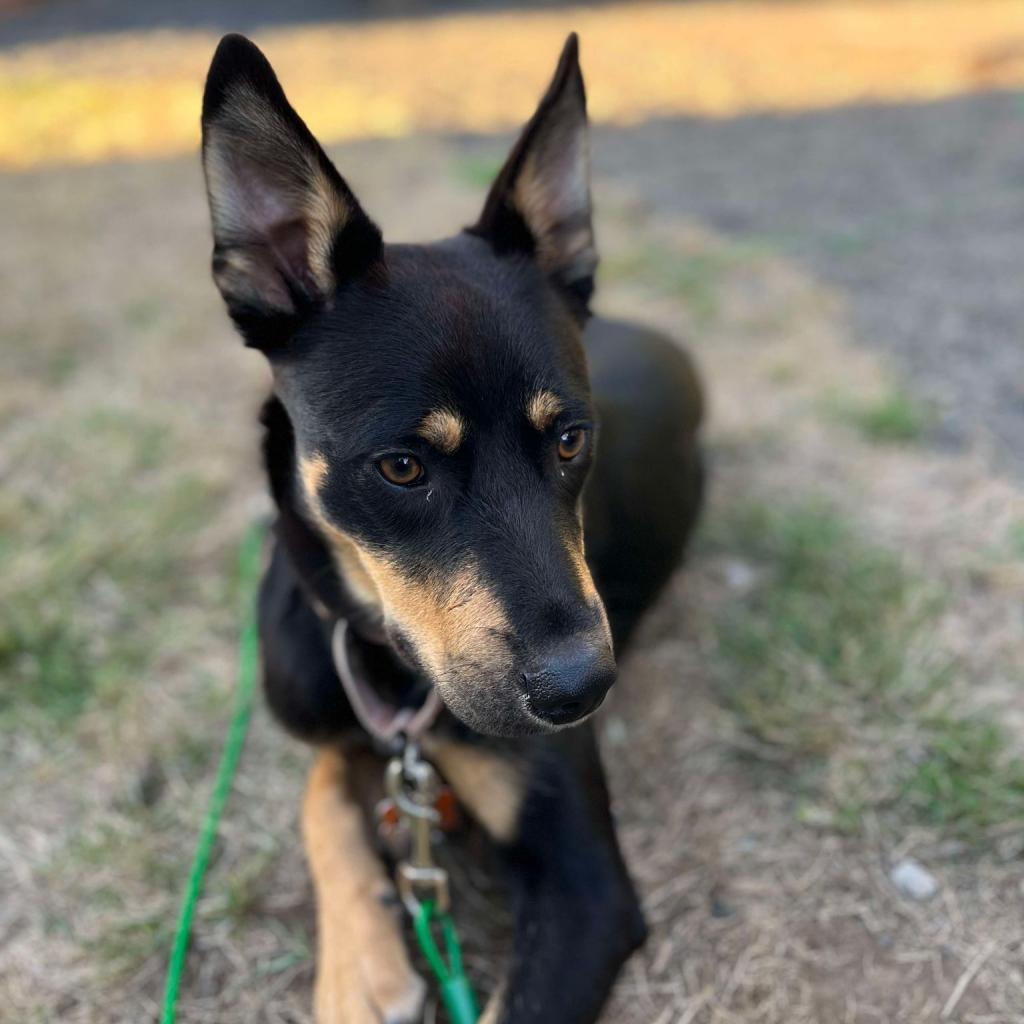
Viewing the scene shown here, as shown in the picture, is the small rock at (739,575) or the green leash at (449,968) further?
the small rock at (739,575)

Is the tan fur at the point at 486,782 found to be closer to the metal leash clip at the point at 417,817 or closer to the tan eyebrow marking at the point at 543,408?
the metal leash clip at the point at 417,817

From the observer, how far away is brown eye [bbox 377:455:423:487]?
2.07 metres

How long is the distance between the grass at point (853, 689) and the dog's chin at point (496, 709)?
1215 mm

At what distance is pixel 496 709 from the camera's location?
1953 millimetres

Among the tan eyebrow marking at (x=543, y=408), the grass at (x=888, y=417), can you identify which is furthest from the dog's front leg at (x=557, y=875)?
the grass at (x=888, y=417)

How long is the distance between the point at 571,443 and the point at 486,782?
90 centimetres

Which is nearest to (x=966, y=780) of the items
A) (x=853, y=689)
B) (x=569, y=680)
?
(x=853, y=689)

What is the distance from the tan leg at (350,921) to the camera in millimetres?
2303

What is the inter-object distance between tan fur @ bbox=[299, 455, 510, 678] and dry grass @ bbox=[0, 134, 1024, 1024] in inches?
37.8

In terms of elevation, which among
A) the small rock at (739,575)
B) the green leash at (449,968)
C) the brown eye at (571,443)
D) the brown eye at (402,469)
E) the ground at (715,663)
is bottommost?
the small rock at (739,575)

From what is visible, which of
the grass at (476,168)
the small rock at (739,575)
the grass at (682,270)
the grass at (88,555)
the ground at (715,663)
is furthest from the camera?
the grass at (476,168)

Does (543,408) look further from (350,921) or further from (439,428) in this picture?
(350,921)

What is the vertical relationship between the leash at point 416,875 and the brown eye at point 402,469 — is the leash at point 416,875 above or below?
below

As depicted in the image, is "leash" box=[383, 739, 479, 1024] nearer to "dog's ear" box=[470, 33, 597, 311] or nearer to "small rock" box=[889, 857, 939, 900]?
"small rock" box=[889, 857, 939, 900]
